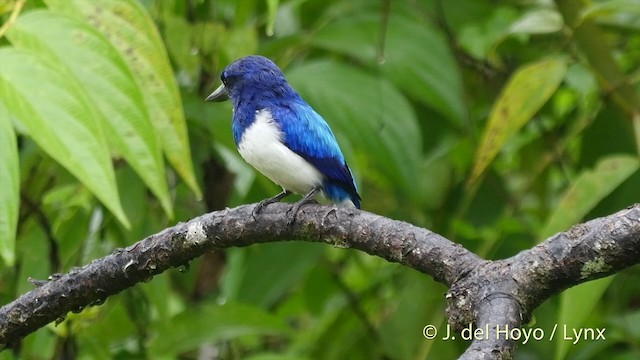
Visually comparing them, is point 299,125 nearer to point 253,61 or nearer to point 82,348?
point 253,61

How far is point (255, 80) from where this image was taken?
2939 mm

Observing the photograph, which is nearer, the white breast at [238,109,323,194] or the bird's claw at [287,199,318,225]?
the bird's claw at [287,199,318,225]

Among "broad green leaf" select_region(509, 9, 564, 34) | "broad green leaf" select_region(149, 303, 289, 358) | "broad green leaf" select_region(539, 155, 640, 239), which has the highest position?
"broad green leaf" select_region(509, 9, 564, 34)

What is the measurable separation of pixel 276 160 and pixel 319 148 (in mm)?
136

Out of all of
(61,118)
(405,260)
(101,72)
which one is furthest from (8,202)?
(405,260)

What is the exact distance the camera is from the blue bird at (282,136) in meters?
2.75

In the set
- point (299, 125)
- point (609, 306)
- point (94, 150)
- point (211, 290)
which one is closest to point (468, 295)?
point (94, 150)

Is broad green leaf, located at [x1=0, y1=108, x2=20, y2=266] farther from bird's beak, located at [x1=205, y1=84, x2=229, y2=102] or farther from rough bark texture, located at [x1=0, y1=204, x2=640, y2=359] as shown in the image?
bird's beak, located at [x1=205, y1=84, x2=229, y2=102]

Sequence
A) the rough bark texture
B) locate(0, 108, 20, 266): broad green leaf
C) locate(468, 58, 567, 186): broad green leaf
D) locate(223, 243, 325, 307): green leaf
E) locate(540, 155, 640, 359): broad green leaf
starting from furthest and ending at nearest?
locate(223, 243, 325, 307): green leaf → locate(468, 58, 567, 186): broad green leaf → locate(540, 155, 640, 359): broad green leaf → locate(0, 108, 20, 266): broad green leaf → the rough bark texture

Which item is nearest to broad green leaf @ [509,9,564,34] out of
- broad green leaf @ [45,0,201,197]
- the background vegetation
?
the background vegetation

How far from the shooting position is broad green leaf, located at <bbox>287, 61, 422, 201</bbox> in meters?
3.28

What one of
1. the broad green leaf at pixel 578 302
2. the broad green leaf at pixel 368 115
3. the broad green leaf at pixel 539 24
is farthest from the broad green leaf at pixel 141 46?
the broad green leaf at pixel 539 24

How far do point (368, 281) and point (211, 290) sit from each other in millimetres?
720

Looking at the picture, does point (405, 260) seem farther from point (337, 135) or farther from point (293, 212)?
point (337, 135)
